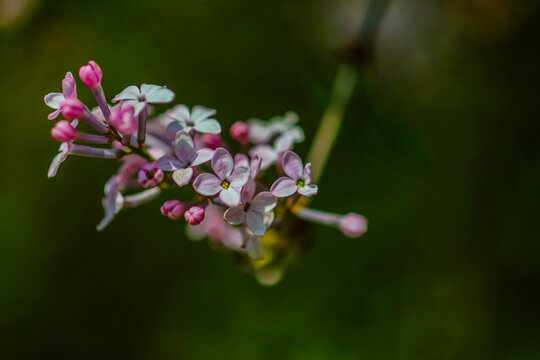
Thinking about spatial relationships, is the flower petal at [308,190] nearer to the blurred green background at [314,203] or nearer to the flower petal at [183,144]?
the flower petal at [183,144]

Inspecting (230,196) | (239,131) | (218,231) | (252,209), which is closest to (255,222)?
(252,209)

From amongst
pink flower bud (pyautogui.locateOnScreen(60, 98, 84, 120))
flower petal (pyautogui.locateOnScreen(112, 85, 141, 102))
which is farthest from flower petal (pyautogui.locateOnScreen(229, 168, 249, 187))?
pink flower bud (pyautogui.locateOnScreen(60, 98, 84, 120))

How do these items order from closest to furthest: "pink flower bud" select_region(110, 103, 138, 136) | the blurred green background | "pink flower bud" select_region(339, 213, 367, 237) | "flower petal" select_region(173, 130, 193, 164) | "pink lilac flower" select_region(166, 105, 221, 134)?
"pink flower bud" select_region(110, 103, 138, 136)
"flower petal" select_region(173, 130, 193, 164)
"pink lilac flower" select_region(166, 105, 221, 134)
"pink flower bud" select_region(339, 213, 367, 237)
the blurred green background

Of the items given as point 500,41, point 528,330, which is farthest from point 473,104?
point 528,330

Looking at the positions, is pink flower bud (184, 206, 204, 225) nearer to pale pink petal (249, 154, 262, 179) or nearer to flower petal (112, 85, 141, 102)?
pale pink petal (249, 154, 262, 179)

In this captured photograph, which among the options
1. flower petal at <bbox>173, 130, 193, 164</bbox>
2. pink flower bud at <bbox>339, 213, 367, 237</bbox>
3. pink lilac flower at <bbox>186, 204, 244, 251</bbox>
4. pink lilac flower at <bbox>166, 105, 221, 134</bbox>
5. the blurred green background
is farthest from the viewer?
the blurred green background

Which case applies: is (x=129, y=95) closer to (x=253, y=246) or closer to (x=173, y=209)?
(x=173, y=209)
